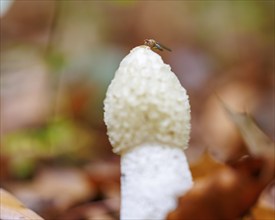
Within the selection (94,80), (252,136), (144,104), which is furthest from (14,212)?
(94,80)

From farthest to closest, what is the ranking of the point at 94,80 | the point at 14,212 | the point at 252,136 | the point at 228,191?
1. the point at 94,80
2. the point at 252,136
3. the point at 14,212
4. the point at 228,191

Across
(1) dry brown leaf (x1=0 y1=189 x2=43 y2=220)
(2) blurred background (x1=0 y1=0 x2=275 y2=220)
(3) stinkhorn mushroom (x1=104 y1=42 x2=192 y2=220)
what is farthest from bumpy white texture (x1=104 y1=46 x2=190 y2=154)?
(2) blurred background (x1=0 y1=0 x2=275 y2=220)

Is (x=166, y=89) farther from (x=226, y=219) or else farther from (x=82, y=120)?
(x=82, y=120)

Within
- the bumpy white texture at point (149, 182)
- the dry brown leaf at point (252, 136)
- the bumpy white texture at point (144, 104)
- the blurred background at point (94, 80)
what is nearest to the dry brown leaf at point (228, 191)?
the bumpy white texture at point (149, 182)

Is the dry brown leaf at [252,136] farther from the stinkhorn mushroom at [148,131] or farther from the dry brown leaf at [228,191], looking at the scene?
the stinkhorn mushroom at [148,131]

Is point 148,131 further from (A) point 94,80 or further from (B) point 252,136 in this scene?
(A) point 94,80

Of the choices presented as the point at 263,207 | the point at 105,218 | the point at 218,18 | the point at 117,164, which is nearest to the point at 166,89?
the point at 263,207

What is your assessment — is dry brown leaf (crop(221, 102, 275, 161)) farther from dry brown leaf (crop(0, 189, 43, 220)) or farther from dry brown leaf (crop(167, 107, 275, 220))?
dry brown leaf (crop(0, 189, 43, 220))
